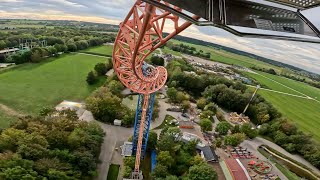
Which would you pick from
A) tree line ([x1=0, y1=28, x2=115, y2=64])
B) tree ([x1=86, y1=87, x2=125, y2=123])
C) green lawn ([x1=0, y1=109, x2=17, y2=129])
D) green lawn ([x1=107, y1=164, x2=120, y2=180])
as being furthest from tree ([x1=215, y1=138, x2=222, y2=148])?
tree line ([x1=0, y1=28, x2=115, y2=64])

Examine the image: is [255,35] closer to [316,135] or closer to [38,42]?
[316,135]

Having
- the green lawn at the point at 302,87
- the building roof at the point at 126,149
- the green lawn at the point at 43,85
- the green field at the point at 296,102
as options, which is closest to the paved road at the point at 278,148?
the green field at the point at 296,102

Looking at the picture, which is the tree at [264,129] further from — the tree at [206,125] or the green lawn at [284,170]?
the tree at [206,125]

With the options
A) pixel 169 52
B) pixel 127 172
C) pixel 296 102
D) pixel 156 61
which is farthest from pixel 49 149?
pixel 169 52

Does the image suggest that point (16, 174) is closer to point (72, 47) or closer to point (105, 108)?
point (105, 108)

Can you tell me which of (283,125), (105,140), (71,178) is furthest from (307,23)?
(283,125)

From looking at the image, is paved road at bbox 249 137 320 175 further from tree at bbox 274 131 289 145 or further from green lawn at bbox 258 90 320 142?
green lawn at bbox 258 90 320 142
